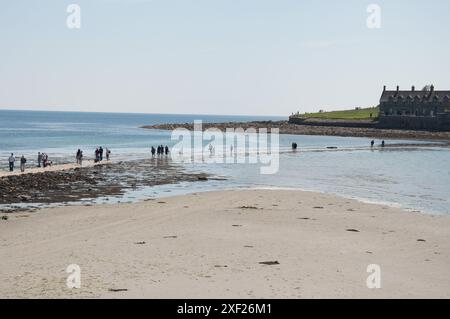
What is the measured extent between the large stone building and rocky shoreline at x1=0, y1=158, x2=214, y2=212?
87075 millimetres

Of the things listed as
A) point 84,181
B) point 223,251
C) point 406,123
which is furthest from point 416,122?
point 223,251

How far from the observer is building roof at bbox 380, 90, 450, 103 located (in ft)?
434

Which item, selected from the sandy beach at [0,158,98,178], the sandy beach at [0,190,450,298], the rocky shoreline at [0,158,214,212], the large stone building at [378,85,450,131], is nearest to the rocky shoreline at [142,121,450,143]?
the large stone building at [378,85,450,131]

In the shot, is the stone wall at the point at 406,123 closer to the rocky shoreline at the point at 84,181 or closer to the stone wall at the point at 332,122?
the stone wall at the point at 332,122

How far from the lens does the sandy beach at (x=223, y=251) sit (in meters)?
14.3

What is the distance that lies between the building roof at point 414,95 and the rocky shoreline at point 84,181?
98.6 metres

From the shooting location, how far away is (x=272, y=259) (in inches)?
686

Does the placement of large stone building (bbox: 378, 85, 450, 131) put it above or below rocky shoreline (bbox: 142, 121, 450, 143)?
above

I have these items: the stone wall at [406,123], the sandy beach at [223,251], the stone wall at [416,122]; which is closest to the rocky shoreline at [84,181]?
the sandy beach at [223,251]

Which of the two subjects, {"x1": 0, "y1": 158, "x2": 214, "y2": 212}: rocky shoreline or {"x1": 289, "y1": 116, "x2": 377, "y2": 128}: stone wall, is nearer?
{"x1": 0, "y1": 158, "x2": 214, "y2": 212}: rocky shoreline

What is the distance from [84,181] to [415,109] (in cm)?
11151

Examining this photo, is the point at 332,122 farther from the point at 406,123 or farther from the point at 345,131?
the point at 406,123

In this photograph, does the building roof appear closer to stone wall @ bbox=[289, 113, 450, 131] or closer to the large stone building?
the large stone building

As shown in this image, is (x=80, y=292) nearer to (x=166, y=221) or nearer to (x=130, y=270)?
(x=130, y=270)
